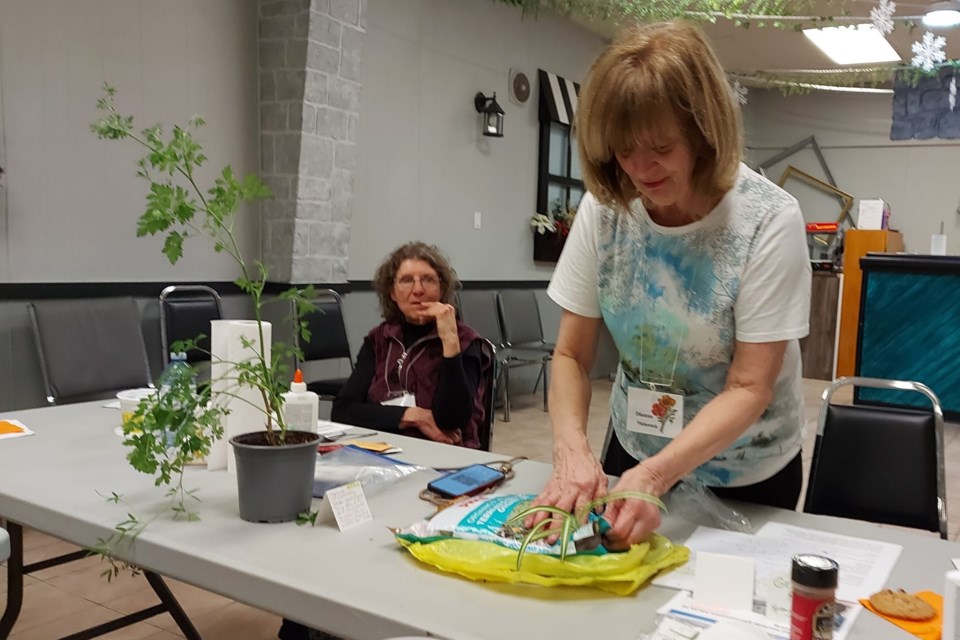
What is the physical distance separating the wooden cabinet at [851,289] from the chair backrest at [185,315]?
597 centimetres

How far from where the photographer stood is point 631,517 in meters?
Answer: 1.11

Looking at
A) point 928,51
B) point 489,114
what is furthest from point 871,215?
point 489,114

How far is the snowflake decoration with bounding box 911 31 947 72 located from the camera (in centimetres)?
616

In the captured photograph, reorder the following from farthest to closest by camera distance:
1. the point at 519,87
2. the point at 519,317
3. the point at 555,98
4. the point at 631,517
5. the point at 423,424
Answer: the point at 555,98 < the point at 519,87 < the point at 519,317 < the point at 423,424 < the point at 631,517

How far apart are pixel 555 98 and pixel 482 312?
2.12m

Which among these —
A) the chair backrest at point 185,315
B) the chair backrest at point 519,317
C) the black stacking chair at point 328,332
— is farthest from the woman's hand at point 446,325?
the chair backrest at point 519,317

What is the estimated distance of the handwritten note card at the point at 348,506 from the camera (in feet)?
4.05

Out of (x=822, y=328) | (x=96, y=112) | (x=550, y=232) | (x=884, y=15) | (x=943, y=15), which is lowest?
(x=822, y=328)

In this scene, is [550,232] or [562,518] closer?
[562,518]

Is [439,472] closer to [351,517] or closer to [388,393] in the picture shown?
[351,517]

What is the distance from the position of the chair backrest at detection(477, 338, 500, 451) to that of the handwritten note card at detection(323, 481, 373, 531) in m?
1.00

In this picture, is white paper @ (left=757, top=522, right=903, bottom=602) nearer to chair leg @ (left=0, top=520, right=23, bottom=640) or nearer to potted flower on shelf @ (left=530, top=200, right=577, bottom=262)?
chair leg @ (left=0, top=520, right=23, bottom=640)

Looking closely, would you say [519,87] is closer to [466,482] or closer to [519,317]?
[519,317]

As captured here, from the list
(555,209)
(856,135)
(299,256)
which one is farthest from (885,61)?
(299,256)
